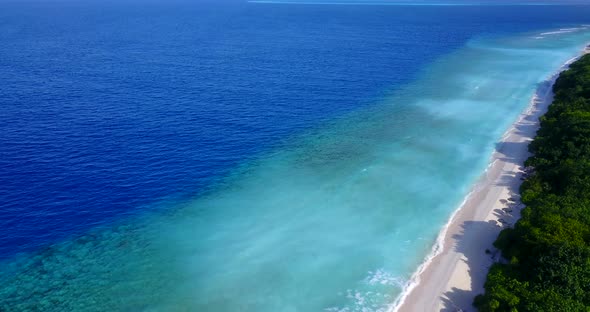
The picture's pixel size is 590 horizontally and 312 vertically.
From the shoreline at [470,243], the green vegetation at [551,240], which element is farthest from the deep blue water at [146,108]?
the green vegetation at [551,240]

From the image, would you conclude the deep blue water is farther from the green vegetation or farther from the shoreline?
the green vegetation

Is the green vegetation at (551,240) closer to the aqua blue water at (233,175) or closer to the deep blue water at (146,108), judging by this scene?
the aqua blue water at (233,175)

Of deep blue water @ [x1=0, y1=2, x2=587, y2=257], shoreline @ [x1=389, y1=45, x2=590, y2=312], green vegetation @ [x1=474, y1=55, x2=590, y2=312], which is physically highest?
deep blue water @ [x1=0, y1=2, x2=587, y2=257]

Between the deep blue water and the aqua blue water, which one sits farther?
the deep blue water

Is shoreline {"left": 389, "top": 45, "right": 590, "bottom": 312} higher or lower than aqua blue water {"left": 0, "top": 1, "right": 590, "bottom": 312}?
lower

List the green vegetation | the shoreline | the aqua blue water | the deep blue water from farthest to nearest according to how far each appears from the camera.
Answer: the deep blue water → the aqua blue water → the shoreline → the green vegetation

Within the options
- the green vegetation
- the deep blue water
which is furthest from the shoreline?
the deep blue water

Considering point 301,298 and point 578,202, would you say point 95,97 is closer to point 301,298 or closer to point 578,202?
point 301,298
